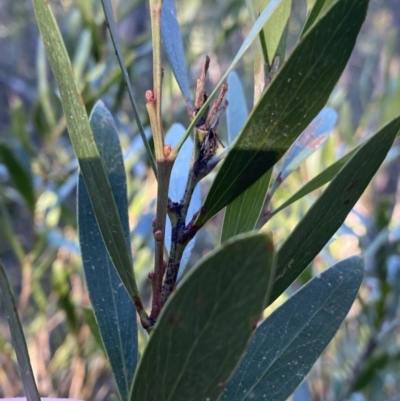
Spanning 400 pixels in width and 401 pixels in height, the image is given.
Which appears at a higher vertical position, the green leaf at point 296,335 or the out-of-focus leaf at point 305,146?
the out-of-focus leaf at point 305,146

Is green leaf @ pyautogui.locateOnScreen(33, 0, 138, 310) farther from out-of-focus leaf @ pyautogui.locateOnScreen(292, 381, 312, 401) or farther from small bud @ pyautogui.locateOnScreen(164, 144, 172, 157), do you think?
out-of-focus leaf @ pyautogui.locateOnScreen(292, 381, 312, 401)

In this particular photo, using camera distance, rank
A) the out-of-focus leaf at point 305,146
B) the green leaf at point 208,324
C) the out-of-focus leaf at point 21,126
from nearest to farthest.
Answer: the green leaf at point 208,324, the out-of-focus leaf at point 305,146, the out-of-focus leaf at point 21,126

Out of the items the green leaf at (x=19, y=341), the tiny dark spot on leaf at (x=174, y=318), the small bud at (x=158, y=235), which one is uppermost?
the small bud at (x=158, y=235)

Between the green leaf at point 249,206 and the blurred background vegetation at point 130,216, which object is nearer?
the green leaf at point 249,206

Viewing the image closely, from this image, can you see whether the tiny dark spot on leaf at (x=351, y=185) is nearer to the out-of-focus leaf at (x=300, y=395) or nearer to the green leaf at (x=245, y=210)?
the green leaf at (x=245, y=210)

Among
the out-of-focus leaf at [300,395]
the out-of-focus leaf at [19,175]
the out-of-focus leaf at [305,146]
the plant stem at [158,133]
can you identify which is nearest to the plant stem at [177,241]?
the plant stem at [158,133]

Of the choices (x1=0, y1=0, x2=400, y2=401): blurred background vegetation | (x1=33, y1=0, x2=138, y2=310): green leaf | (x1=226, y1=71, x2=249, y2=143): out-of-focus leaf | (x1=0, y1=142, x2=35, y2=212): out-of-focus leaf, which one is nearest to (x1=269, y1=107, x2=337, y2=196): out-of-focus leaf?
(x1=226, y1=71, x2=249, y2=143): out-of-focus leaf

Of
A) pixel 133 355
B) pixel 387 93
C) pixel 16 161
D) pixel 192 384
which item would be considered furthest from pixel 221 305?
pixel 387 93
